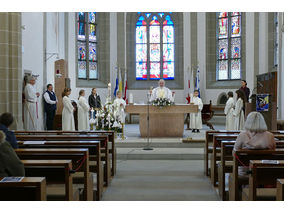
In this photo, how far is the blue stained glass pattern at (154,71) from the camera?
746 inches

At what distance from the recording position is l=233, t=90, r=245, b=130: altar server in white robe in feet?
37.5

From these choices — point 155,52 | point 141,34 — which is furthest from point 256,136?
point 141,34

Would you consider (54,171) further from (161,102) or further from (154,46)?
(154,46)

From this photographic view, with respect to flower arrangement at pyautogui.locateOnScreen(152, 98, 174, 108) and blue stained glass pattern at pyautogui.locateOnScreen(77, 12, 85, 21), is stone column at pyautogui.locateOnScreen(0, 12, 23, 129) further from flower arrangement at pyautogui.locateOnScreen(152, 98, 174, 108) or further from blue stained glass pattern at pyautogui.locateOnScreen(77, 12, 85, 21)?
→ blue stained glass pattern at pyautogui.locateOnScreen(77, 12, 85, 21)

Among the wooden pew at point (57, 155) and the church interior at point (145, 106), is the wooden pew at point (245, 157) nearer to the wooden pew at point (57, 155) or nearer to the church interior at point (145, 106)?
the church interior at point (145, 106)

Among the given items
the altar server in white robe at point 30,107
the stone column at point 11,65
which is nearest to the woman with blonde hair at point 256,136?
the stone column at point 11,65

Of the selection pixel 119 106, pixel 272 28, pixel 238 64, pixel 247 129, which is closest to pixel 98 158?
pixel 247 129

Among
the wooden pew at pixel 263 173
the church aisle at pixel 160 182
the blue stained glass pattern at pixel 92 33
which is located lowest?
the church aisle at pixel 160 182

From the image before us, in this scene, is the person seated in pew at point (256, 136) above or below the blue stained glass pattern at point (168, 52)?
below

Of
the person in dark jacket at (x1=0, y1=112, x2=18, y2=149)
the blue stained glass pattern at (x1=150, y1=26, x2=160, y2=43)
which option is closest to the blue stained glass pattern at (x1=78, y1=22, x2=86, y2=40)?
the blue stained glass pattern at (x1=150, y1=26, x2=160, y2=43)

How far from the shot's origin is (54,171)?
4.16 meters

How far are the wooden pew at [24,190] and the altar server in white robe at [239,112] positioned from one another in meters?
9.12

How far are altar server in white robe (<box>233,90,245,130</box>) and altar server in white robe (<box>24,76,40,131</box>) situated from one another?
5834 mm

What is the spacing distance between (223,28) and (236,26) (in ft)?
2.09
